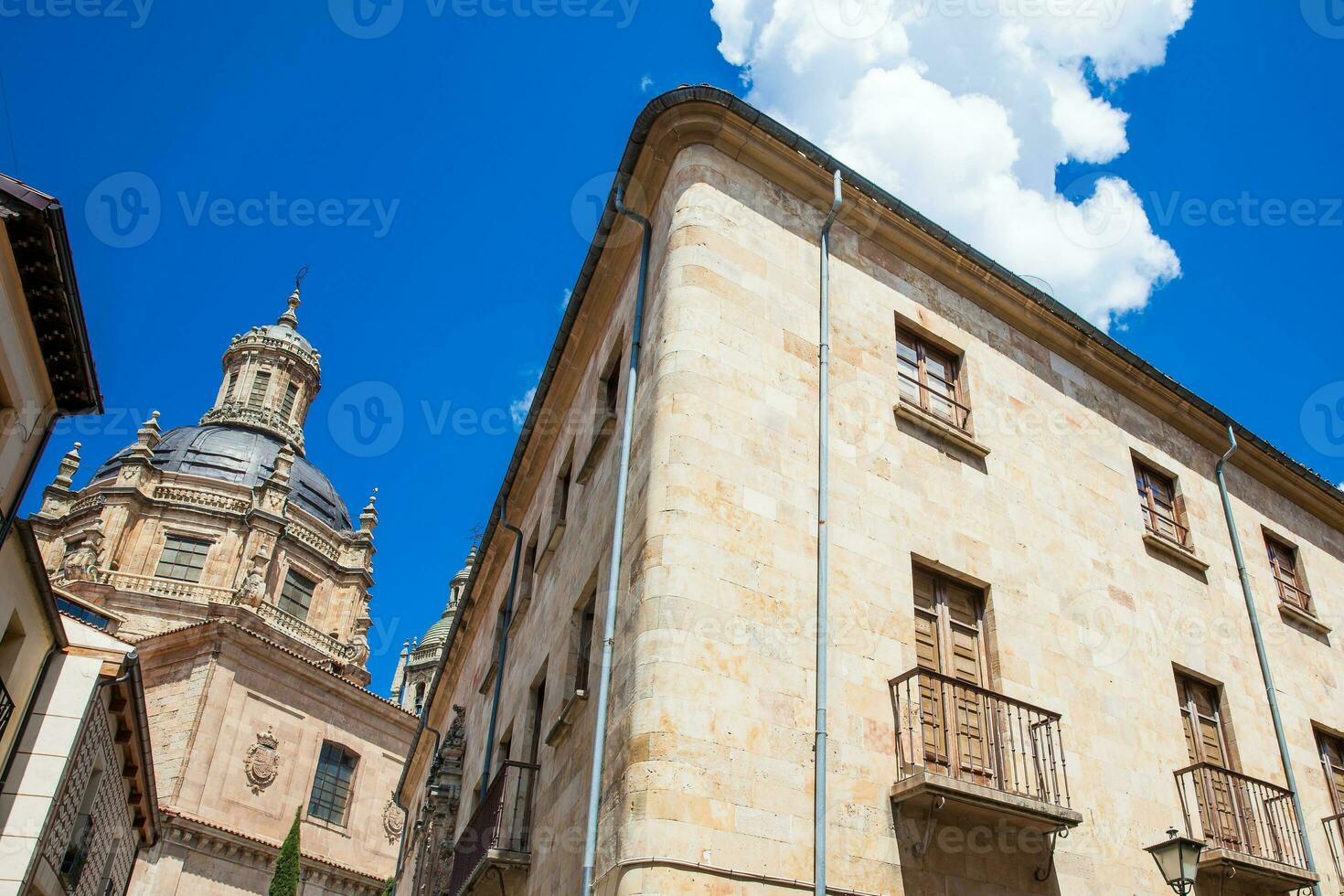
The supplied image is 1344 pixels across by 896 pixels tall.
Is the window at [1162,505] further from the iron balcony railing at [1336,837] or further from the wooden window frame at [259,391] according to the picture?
the wooden window frame at [259,391]

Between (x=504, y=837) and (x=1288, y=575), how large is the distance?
12655 millimetres

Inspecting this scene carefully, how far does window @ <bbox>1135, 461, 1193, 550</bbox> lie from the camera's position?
1419 centimetres

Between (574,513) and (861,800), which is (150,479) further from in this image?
(861,800)

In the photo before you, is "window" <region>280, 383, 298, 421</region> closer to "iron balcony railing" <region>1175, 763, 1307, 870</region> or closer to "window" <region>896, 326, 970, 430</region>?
"window" <region>896, 326, 970, 430</region>

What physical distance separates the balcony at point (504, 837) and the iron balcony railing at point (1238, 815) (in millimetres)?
7426

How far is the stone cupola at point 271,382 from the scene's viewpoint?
197 ft

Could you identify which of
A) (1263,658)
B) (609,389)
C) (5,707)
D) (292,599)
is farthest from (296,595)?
(1263,658)

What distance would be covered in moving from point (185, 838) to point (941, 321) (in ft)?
113

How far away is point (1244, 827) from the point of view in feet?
38.8

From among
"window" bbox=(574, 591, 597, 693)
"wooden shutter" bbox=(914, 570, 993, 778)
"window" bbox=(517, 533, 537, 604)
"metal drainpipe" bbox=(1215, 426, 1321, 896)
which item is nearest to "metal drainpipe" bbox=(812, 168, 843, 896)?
"wooden shutter" bbox=(914, 570, 993, 778)

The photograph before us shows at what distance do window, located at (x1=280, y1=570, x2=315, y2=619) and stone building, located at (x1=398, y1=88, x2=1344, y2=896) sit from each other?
37.9 metres

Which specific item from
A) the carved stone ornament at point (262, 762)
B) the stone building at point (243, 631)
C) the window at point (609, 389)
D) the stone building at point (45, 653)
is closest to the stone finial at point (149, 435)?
the stone building at point (243, 631)

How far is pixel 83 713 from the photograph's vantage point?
15.6 meters

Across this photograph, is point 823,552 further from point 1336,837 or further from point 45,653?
point 45,653
